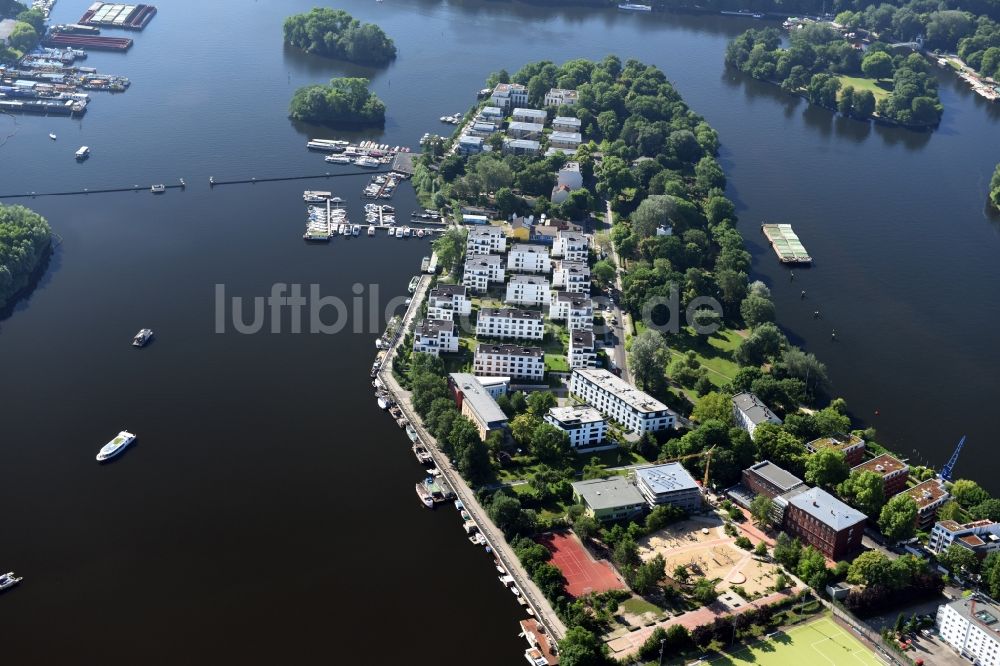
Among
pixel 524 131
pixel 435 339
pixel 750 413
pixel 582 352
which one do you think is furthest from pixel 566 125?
pixel 750 413

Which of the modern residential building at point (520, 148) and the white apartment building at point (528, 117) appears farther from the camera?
the white apartment building at point (528, 117)

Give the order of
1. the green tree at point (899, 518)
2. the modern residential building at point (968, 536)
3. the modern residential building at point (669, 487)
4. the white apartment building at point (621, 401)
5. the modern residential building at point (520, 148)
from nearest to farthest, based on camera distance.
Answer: the modern residential building at point (968, 536) < the green tree at point (899, 518) < the modern residential building at point (669, 487) < the white apartment building at point (621, 401) < the modern residential building at point (520, 148)

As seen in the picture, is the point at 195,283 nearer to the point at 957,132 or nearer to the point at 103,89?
the point at 103,89

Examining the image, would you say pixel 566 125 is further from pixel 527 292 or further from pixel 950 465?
pixel 950 465

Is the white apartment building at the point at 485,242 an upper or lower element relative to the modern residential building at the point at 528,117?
lower

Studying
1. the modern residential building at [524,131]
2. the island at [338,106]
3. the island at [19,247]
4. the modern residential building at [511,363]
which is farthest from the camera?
the island at [338,106]

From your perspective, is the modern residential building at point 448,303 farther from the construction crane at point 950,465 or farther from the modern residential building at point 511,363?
the construction crane at point 950,465

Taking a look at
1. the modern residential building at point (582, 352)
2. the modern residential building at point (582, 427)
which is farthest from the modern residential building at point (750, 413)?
the modern residential building at point (582, 352)
